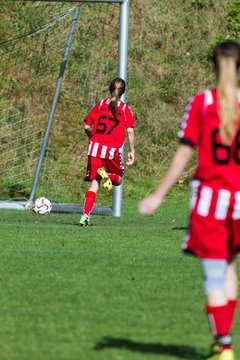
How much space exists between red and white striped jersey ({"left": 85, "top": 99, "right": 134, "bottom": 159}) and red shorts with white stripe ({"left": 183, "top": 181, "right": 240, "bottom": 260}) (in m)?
8.55

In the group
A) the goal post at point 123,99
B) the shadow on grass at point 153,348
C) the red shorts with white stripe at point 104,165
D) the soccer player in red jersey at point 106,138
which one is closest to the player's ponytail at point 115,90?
the soccer player in red jersey at point 106,138

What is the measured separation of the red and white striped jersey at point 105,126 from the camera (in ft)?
46.2

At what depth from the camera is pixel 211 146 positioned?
18.1 feet

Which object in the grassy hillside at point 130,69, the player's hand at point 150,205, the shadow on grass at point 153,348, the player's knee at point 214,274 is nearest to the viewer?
the player's hand at point 150,205

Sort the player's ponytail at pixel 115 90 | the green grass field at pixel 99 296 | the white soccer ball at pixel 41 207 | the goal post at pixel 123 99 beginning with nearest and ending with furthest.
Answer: the green grass field at pixel 99 296, the player's ponytail at pixel 115 90, the white soccer ball at pixel 41 207, the goal post at pixel 123 99

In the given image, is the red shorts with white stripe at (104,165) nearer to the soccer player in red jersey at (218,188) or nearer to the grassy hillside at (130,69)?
the grassy hillside at (130,69)

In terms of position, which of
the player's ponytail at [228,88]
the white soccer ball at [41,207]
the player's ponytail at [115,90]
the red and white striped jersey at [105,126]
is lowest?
the player's ponytail at [228,88]

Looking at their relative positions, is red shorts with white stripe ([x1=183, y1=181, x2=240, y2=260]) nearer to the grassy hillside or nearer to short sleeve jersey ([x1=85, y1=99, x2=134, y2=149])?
short sleeve jersey ([x1=85, y1=99, x2=134, y2=149])

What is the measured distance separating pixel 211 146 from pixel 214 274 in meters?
0.64

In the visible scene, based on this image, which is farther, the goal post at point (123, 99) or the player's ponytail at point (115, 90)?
the goal post at point (123, 99)

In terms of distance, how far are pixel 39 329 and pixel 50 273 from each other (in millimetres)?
2310

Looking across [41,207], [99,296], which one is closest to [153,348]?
[99,296]

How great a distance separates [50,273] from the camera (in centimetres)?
870

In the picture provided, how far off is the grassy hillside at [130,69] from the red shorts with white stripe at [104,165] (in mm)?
3450
